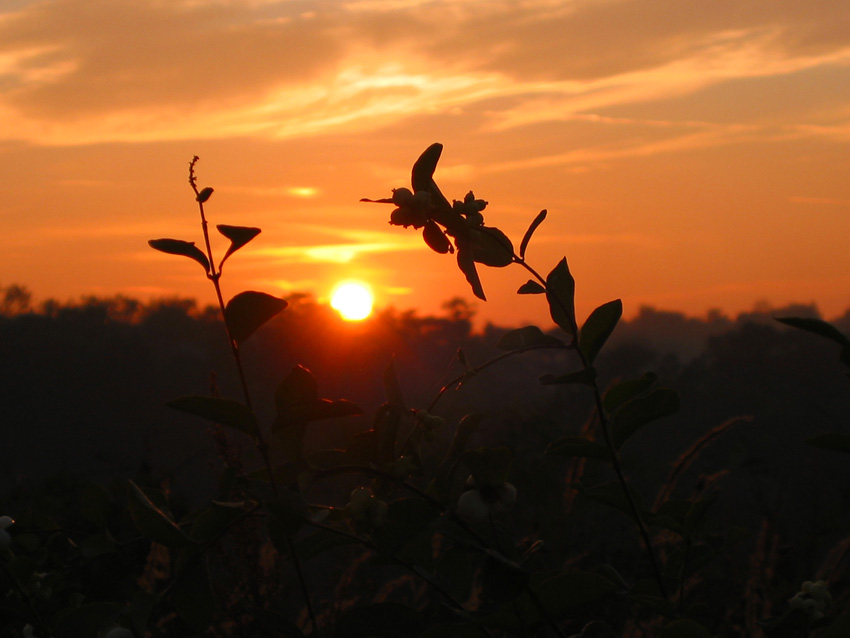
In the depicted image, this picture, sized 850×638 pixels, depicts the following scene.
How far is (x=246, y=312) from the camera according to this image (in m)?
0.89

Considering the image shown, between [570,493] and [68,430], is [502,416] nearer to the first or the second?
[570,493]

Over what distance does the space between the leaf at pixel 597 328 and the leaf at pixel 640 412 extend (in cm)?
9

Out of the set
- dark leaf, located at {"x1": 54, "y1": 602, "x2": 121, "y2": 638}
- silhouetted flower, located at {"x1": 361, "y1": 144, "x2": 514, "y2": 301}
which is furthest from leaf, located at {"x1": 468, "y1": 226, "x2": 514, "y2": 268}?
dark leaf, located at {"x1": 54, "y1": 602, "x2": 121, "y2": 638}

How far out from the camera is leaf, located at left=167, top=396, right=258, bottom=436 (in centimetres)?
Result: 84

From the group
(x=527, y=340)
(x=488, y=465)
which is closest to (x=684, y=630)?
(x=488, y=465)

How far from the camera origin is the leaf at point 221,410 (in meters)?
0.84

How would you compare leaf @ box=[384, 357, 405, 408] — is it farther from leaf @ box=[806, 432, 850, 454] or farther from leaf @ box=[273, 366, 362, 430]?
leaf @ box=[806, 432, 850, 454]

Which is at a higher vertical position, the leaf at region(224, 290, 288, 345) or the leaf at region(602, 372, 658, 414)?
the leaf at region(224, 290, 288, 345)

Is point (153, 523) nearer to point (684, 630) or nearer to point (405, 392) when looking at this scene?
point (684, 630)

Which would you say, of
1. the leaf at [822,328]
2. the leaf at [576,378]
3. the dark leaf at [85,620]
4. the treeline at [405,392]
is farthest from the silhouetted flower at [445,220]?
the treeline at [405,392]

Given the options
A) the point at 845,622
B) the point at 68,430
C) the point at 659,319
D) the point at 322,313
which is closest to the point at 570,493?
the point at 845,622

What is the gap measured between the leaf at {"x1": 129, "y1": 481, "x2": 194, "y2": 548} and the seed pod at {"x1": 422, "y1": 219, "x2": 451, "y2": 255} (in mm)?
444

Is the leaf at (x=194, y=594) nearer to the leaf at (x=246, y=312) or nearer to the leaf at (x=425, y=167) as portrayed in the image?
the leaf at (x=246, y=312)

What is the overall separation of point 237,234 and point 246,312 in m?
0.09
